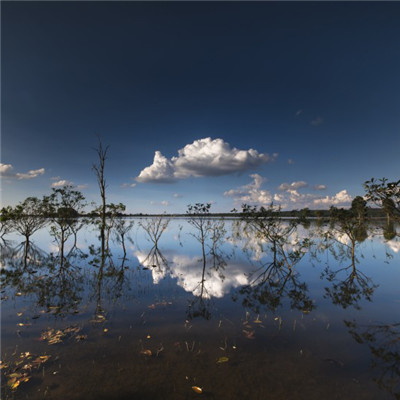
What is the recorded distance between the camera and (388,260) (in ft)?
72.8

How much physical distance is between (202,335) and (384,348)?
647 cm

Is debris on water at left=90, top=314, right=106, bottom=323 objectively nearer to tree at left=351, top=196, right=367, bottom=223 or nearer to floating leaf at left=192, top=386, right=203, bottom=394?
floating leaf at left=192, top=386, right=203, bottom=394

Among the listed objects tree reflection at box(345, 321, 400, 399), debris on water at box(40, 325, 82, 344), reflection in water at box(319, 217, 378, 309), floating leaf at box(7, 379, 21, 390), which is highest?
floating leaf at box(7, 379, 21, 390)

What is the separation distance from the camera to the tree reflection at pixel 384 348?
19.6 feet

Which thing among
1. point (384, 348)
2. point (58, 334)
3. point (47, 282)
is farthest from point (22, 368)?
point (384, 348)

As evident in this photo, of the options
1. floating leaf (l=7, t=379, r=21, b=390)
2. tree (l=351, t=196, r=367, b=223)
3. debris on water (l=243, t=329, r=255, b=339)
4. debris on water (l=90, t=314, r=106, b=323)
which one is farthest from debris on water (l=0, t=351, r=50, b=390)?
tree (l=351, t=196, r=367, b=223)

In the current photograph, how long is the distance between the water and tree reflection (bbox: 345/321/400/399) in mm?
39

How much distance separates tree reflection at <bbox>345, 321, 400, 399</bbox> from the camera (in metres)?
5.96

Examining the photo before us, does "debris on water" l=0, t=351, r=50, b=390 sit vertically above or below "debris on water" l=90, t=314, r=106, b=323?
A: above

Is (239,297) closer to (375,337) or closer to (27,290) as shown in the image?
(375,337)

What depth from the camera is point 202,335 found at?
8.57 m

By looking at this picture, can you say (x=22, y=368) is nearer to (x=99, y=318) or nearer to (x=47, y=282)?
(x=99, y=318)

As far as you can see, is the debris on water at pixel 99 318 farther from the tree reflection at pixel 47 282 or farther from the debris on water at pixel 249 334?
the debris on water at pixel 249 334

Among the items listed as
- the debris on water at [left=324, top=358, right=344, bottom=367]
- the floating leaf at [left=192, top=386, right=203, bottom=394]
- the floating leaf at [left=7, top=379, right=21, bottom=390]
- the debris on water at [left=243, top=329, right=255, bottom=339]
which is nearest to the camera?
the floating leaf at [left=192, top=386, right=203, bottom=394]
